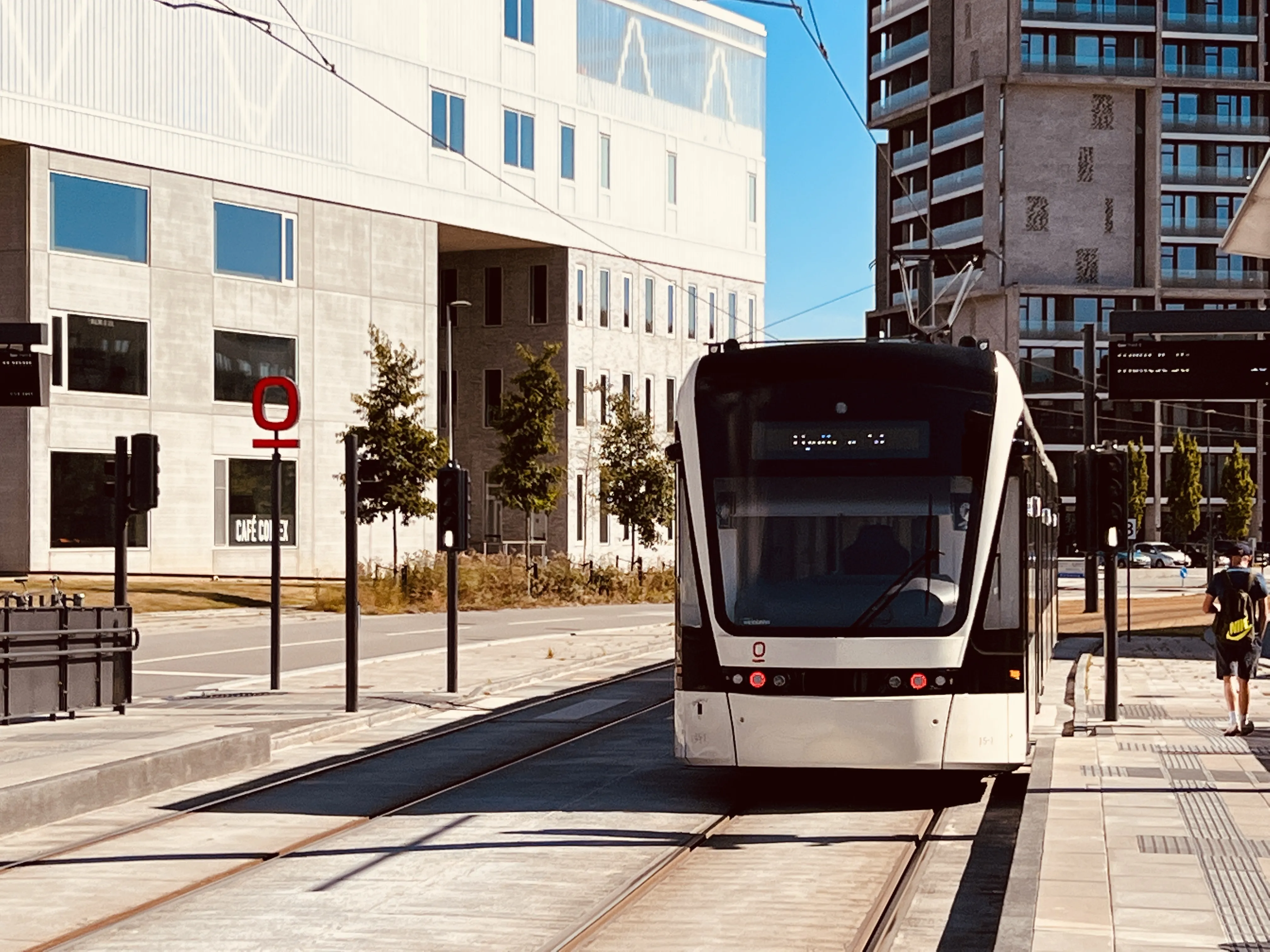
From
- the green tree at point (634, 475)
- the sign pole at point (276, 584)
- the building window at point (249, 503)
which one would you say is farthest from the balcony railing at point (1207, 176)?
the sign pole at point (276, 584)

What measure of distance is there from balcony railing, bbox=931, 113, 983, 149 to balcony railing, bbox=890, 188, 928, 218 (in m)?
3.05

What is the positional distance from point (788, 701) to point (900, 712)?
71 centimetres

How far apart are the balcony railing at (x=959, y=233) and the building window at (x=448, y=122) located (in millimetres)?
48951

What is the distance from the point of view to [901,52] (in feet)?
356

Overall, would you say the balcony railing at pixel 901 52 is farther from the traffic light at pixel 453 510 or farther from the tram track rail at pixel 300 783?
the traffic light at pixel 453 510

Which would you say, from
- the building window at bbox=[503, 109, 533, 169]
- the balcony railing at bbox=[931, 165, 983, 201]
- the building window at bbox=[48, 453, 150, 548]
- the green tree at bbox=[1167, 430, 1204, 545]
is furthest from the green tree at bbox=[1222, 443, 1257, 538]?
the building window at bbox=[48, 453, 150, 548]

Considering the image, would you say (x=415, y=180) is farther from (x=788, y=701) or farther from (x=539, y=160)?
(x=788, y=701)

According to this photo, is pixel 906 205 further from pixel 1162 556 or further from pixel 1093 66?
pixel 1162 556

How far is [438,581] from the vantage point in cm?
4419

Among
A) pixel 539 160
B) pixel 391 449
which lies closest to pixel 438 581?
pixel 391 449

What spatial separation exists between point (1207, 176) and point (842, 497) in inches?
3990

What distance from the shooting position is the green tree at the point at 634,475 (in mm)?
55969

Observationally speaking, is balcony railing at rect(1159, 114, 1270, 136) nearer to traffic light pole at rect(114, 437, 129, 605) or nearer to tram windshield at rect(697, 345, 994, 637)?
traffic light pole at rect(114, 437, 129, 605)

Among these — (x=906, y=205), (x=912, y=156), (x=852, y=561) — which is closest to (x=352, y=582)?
(x=852, y=561)
